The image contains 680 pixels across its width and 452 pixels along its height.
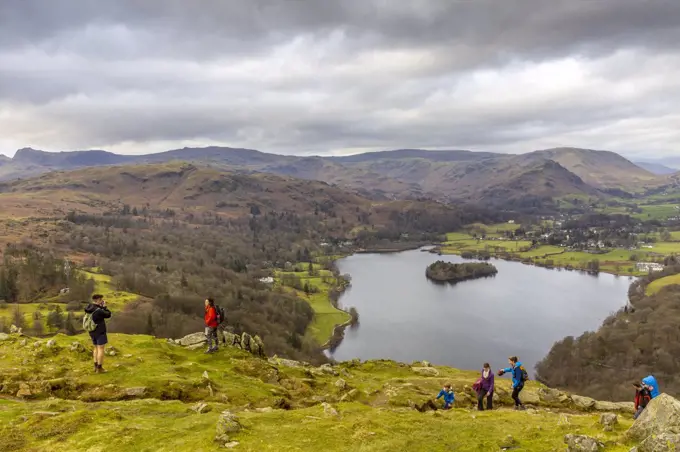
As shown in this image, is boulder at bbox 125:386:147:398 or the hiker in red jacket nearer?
boulder at bbox 125:386:147:398

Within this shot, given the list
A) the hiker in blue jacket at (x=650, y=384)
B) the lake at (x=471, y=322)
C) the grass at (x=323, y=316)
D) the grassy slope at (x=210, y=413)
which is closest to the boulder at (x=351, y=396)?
the grassy slope at (x=210, y=413)

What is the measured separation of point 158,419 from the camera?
17.5 metres

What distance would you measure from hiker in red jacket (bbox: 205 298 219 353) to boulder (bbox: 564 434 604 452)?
67.6 ft

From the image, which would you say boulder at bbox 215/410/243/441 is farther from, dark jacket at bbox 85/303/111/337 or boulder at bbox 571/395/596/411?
boulder at bbox 571/395/596/411

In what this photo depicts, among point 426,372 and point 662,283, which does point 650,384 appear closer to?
point 426,372

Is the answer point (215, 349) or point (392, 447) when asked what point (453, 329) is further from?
point (392, 447)

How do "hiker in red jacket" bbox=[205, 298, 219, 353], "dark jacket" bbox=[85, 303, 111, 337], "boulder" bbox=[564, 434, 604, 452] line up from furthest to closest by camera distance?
"hiker in red jacket" bbox=[205, 298, 219, 353] < "dark jacket" bbox=[85, 303, 111, 337] < "boulder" bbox=[564, 434, 604, 452]

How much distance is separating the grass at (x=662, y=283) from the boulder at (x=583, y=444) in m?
178

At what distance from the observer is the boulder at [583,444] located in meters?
13.0

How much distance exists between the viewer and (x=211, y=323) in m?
28.4

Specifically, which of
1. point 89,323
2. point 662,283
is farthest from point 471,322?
point 89,323

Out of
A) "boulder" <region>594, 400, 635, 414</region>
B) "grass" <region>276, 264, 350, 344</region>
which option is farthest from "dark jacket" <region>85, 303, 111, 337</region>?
"grass" <region>276, 264, 350, 344</region>

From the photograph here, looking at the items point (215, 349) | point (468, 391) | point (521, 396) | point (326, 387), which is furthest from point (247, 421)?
point (521, 396)

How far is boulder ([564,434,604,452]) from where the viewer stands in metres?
13.0
